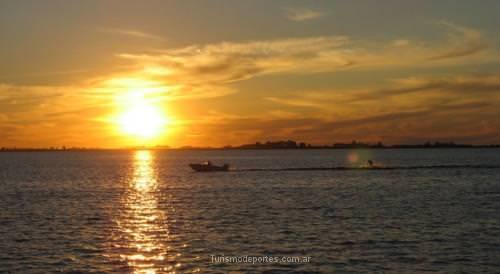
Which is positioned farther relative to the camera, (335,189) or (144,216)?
(335,189)

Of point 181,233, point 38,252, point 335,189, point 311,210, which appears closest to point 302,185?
point 335,189

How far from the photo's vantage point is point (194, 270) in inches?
1391

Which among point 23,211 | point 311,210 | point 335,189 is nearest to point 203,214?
point 311,210

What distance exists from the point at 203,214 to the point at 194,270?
28.4m

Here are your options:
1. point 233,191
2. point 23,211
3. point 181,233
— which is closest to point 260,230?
point 181,233

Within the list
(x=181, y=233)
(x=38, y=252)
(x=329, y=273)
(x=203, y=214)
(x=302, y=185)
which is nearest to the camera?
(x=329, y=273)

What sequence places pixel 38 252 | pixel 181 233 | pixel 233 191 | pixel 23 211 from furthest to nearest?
pixel 233 191 < pixel 23 211 < pixel 181 233 < pixel 38 252

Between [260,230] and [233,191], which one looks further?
[233,191]

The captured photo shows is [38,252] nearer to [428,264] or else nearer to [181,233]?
[181,233]

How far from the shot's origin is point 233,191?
95.7 metres

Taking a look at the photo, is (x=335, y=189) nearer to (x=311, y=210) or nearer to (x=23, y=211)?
(x=311, y=210)

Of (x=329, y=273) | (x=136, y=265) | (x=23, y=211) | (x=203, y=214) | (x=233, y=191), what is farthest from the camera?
(x=233, y=191)

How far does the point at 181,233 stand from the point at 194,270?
14761mm

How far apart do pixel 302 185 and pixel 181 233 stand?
59.3 m
